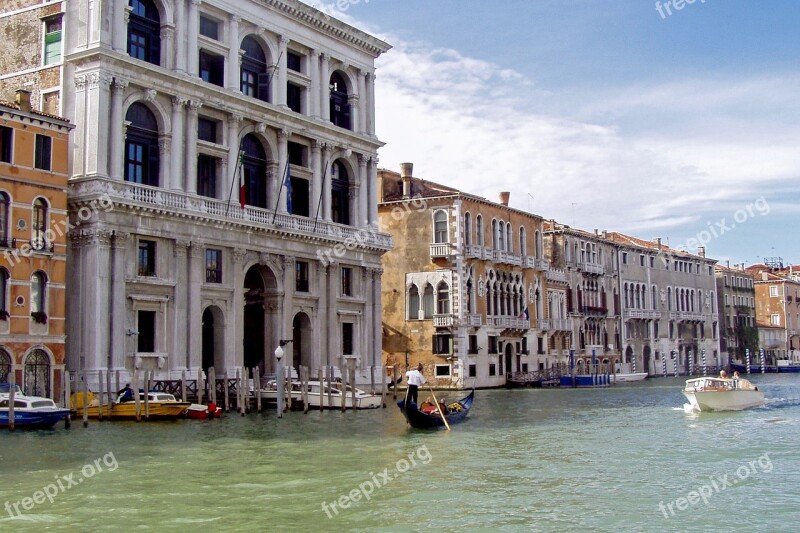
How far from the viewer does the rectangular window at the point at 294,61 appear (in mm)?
35719

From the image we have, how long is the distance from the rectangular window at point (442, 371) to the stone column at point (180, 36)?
1944cm

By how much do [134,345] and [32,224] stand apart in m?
4.83

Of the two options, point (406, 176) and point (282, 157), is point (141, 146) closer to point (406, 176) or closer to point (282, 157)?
point (282, 157)

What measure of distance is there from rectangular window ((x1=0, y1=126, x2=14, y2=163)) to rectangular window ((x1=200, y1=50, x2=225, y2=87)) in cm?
849

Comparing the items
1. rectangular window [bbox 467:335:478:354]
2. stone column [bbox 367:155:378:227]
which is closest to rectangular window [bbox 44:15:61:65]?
stone column [bbox 367:155:378:227]

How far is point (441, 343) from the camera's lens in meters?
44.2

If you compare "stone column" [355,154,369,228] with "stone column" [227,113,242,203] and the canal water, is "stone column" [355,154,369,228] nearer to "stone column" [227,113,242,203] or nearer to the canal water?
"stone column" [227,113,242,203]

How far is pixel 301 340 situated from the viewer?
35.3 metres

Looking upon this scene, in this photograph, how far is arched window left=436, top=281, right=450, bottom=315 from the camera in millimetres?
44125

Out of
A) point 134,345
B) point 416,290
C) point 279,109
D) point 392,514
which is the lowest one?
point 392,514

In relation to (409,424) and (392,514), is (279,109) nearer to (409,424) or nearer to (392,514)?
(409,424)

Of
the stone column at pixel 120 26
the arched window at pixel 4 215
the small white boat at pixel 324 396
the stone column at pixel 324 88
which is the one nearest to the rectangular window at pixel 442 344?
the stone column at pixel 324 88

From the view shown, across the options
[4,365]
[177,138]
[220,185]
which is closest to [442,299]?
[220,185]

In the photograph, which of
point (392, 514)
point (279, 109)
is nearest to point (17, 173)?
point (279, 109)
